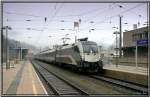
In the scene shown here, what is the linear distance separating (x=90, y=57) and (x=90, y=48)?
2.85 feet

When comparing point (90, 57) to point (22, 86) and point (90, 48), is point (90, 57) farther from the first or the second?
point (22, 86)

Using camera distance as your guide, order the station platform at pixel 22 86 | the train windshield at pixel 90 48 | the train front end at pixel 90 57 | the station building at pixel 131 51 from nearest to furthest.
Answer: the station platform at pixel 22 86, the train front end at pixel 90 57, the train windshield at pixel 90 48, the station building at pixel 131 51

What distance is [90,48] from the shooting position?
27.2m

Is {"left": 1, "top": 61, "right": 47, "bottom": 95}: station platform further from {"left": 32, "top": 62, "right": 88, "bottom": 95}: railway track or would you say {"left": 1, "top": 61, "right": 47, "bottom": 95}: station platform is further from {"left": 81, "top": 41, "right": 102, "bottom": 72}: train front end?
{"left": 81, "top": 41, "right": 102, "bottom": 72}: train front end

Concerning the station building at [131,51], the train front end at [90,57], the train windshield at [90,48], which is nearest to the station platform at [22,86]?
the train front end at [90,57]

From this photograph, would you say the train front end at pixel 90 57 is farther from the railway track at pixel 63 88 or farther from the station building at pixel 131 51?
the station building at pixel 131 51

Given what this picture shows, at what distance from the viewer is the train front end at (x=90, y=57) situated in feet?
86.8

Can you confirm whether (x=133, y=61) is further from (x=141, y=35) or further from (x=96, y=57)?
(x=96, y=57)

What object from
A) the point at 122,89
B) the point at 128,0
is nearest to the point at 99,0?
the point at 128,0

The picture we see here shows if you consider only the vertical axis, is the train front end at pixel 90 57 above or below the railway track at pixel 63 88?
above

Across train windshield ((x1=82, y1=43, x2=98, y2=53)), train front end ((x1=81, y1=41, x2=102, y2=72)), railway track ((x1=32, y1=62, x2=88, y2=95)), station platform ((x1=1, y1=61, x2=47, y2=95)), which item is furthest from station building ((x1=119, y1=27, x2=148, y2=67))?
station platform ((x1=1, y1=61, x2=47, y2=95))

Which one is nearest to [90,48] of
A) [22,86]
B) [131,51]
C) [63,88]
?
[63,88]

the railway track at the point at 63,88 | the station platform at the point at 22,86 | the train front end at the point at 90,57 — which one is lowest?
the railway track at the point at 63,88

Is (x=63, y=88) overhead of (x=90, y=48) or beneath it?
beneath
